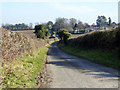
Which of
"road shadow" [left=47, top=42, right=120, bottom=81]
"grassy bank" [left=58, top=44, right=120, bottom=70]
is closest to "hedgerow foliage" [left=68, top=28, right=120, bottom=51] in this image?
"grassy bank" [left=58, top=44, right=120, bottom=70]

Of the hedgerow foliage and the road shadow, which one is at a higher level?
the hedgerow foliage

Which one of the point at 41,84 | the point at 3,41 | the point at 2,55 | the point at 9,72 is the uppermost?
the point at 3,41

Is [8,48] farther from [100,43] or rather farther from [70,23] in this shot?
[70,23]

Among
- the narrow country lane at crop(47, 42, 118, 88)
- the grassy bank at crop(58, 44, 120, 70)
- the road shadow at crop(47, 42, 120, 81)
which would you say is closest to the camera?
the narrow country lane at crop(47, 42, 118, 88)

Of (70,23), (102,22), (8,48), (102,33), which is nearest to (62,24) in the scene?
(70,23)

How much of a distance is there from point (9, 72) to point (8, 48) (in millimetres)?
2543

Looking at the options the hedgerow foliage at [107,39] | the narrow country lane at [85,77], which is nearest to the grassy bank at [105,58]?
the hedgerow foliage at [107,39]

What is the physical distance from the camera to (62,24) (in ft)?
565

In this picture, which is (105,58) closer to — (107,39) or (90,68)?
(107,39)

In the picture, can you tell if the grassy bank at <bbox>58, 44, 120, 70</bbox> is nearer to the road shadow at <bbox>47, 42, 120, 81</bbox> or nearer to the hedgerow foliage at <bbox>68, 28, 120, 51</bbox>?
the road shadow at <bbox>47, 42, 120, 81</bbox>

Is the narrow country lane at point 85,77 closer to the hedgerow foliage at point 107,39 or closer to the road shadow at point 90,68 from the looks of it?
the road shadow at point 90,68

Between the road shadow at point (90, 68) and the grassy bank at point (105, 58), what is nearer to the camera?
the road shadow at point (90, 68)

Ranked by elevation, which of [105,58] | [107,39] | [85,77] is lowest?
[105,58]

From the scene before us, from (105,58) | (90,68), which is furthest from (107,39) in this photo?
(90,68)
